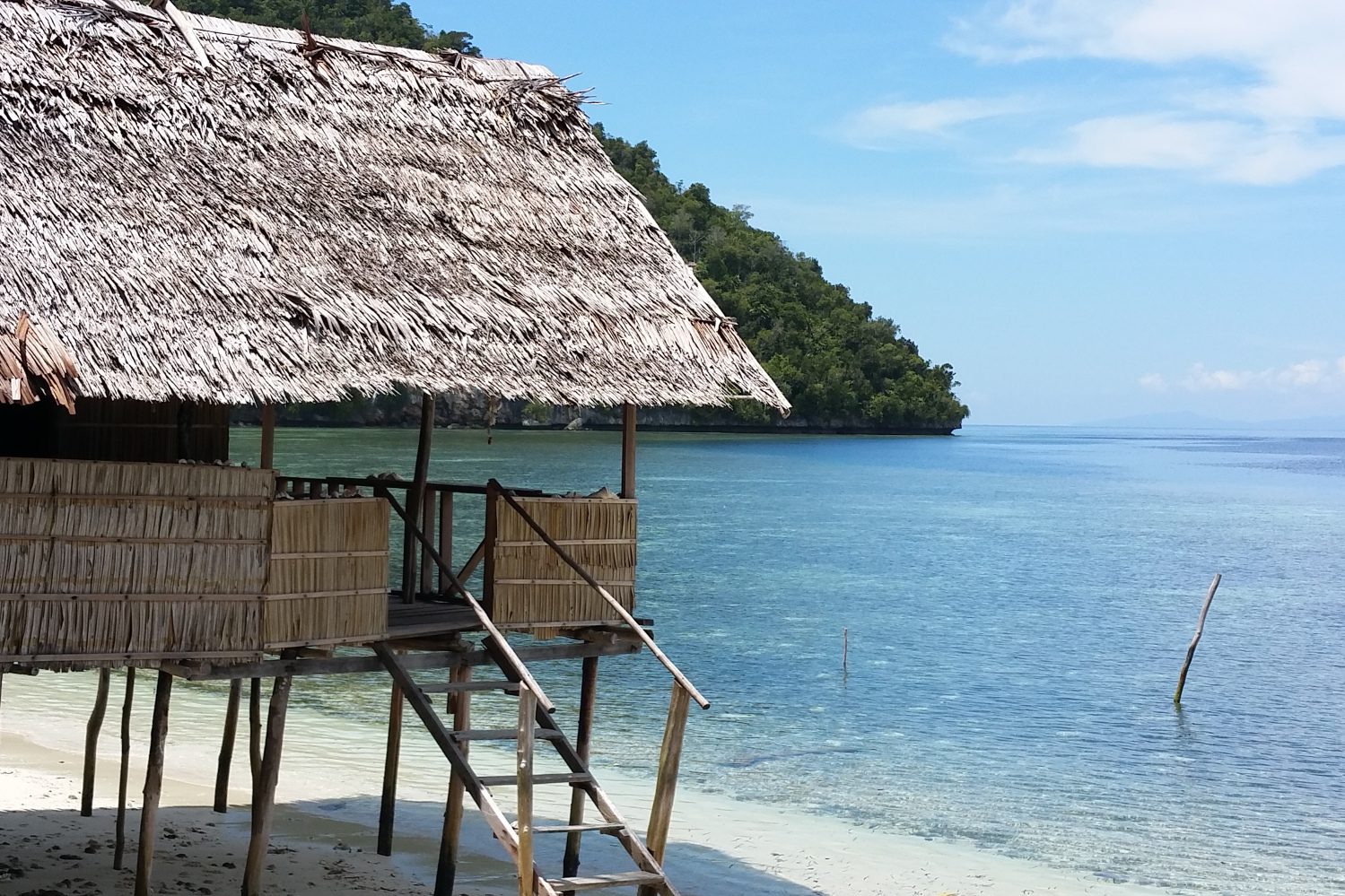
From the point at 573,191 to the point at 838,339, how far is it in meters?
99.1

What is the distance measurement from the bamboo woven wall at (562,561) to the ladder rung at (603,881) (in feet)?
5.74

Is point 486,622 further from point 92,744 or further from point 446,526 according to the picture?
point 92,744

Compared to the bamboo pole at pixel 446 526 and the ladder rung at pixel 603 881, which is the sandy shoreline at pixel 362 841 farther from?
the ladder rung at pixel 603 881

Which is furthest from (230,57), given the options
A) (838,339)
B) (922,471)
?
(838,339)

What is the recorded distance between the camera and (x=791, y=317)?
335ft

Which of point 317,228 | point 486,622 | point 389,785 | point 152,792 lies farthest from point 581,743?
point 317,228

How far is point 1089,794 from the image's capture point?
15.2 meters

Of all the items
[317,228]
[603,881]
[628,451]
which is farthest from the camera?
[628,451]

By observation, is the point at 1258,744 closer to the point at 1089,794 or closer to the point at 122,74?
the point at 1089,794

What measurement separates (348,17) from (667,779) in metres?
85.1

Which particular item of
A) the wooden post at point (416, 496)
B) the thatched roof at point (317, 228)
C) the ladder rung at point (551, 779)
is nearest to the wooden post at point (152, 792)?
the wooden post at point (416, 496)

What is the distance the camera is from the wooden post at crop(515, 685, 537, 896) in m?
7.52

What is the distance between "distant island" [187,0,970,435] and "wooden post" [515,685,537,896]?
75.2m

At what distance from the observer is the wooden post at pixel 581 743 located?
32.8ft
